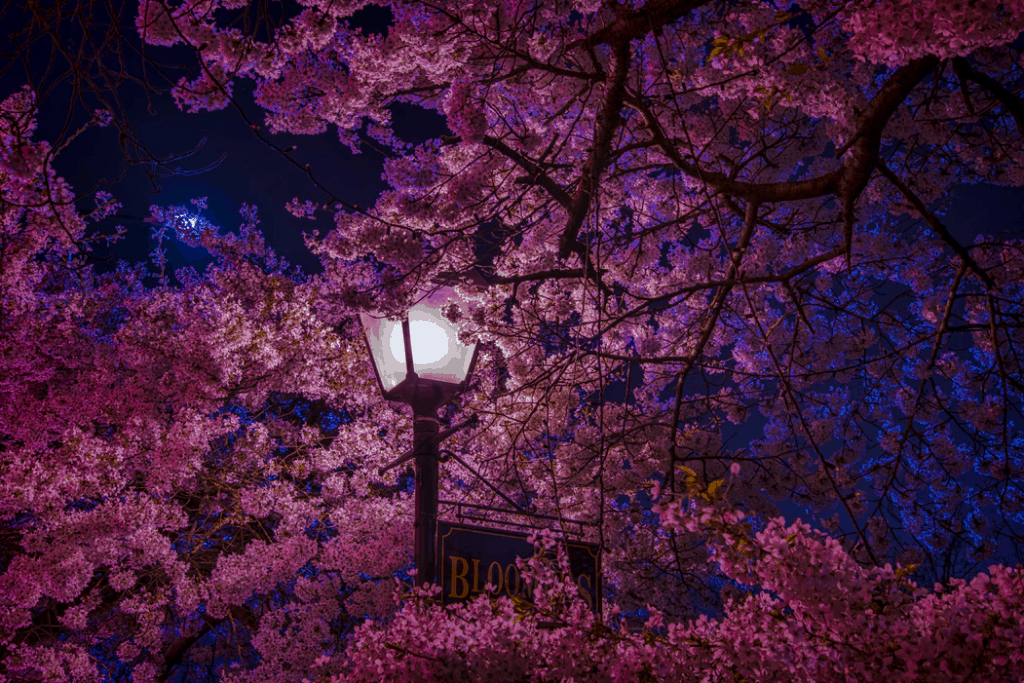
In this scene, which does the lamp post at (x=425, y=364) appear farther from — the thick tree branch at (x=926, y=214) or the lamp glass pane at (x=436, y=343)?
the thick tree branch at (x=926, y=214)

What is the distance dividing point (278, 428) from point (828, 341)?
8.66 m

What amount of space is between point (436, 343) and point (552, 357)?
375 centimetres

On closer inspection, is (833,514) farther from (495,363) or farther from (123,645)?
(123,645)

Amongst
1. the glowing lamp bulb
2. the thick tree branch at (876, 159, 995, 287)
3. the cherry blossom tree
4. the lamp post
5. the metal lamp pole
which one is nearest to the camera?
the cherry blossom tree

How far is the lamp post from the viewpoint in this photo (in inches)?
160

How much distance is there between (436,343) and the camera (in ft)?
14.0

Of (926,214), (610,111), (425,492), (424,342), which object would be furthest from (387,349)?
(926,214)

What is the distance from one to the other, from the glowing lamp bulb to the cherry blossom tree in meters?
0.21

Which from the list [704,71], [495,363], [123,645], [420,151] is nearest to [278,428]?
[123,645]

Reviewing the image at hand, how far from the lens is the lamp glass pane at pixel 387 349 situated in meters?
4.29

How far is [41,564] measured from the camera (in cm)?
666

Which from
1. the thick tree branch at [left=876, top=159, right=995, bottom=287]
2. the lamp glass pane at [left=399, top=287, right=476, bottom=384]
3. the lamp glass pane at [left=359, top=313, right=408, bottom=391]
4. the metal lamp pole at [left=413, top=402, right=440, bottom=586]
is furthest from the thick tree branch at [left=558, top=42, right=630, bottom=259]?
the metal lamp pole at [left=413, top=402, right=440, bottom=586]

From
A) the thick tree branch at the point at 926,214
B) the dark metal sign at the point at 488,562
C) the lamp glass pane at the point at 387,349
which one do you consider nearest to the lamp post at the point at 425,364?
the lamp glass pane at the point at 387,349

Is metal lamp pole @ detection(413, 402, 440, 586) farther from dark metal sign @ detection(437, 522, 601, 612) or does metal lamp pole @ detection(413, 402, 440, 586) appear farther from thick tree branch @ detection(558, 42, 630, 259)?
thick tree branch @ detection(558, 42, 630, 259)
